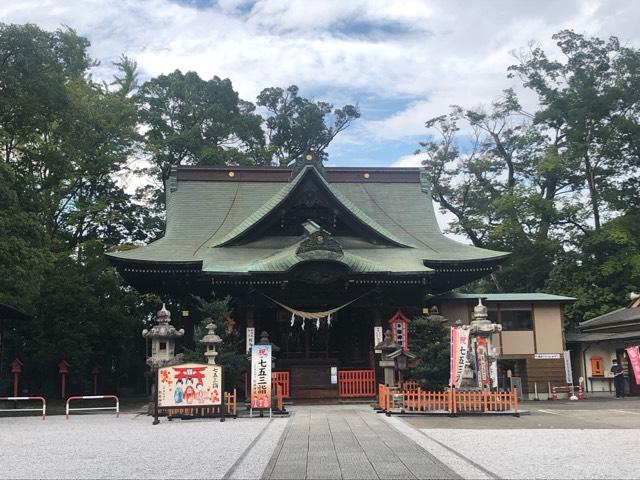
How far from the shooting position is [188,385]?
14172mm

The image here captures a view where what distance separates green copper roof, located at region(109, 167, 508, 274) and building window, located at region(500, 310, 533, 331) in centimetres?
268

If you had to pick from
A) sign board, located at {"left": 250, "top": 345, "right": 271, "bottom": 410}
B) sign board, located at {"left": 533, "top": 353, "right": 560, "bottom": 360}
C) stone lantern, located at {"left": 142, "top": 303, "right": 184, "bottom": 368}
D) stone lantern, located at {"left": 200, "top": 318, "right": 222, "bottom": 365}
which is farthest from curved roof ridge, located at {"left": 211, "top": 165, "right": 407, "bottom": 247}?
sign board, located at {"left": 250, "top": 345, "right": 271, "bottom": 410}

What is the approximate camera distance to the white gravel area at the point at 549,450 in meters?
7.20

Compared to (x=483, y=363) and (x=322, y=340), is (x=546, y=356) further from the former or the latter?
(x=483, y=363)

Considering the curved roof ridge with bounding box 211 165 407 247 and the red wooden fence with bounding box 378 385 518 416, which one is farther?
the curved roof ridge with bounding box 211 165 407 247

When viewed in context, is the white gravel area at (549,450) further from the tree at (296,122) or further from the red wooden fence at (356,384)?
the tree at (296,122)

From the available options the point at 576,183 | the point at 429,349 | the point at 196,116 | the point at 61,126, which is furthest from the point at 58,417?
the point at 576,183

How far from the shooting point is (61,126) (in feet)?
76.7

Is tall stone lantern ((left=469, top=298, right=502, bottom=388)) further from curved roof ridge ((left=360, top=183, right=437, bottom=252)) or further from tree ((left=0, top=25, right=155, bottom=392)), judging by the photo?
tree ((left=0, top=25, right=155, bottom=392))

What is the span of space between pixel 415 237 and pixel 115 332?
14.4 metres

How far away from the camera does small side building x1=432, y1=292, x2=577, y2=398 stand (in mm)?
22594

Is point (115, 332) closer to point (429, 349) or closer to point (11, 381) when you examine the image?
point (11, 381)

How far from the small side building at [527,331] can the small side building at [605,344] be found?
2.37 metres

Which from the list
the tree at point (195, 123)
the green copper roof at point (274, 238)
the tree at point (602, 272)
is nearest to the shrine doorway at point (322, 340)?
the green copper roof at point (274, 238)
